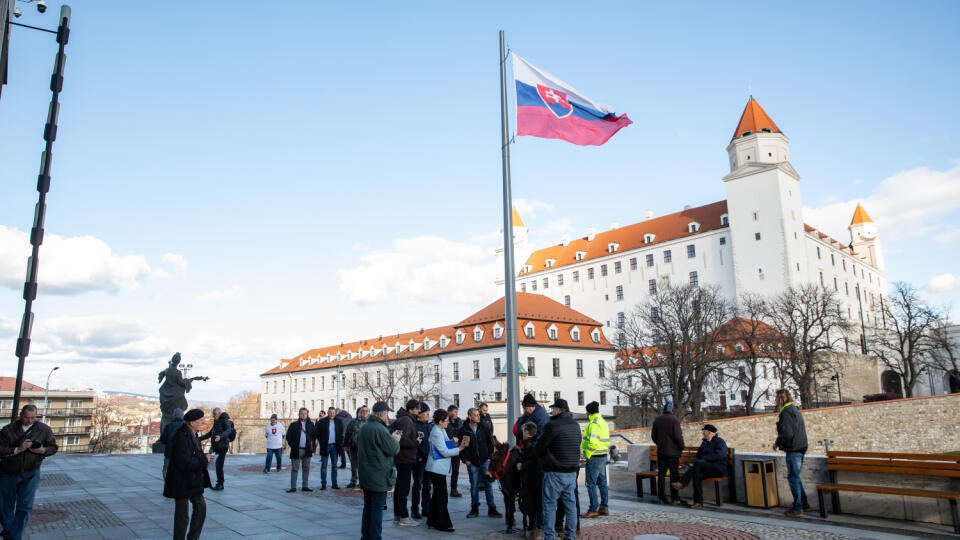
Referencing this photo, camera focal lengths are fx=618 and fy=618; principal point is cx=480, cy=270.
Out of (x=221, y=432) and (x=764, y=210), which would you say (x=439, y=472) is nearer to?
(x=221, y=432)

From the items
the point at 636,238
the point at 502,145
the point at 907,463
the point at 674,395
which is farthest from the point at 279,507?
the point at 636,238

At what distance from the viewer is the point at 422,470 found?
11.6 metres

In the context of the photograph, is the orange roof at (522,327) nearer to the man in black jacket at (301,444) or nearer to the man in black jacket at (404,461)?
the man in black jacket at (301,444)

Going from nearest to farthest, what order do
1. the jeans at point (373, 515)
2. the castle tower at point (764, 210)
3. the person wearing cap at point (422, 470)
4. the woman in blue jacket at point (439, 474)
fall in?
the jeans at point (373, 515) < the woman in blue jacket at point (439, 474) < the person wearing cap at point (422, 470) < the castle tower at point (764, 210)

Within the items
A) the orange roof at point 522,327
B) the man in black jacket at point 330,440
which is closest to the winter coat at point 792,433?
the man in black jacket at point 330,440

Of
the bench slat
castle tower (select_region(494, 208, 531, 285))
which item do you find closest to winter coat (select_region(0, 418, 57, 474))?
the bench slat

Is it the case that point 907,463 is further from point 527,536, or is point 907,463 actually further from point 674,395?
point 674,395

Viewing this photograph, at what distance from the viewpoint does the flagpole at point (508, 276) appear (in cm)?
1049

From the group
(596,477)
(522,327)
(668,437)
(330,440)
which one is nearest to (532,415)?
(596,477)

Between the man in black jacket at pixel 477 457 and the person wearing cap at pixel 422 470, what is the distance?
0.68 metres

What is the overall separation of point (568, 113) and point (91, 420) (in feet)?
292

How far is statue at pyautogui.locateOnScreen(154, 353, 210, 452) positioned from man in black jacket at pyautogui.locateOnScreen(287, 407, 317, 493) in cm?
415

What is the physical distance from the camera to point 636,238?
88.8 meters

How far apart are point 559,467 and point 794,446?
4.52 metres
